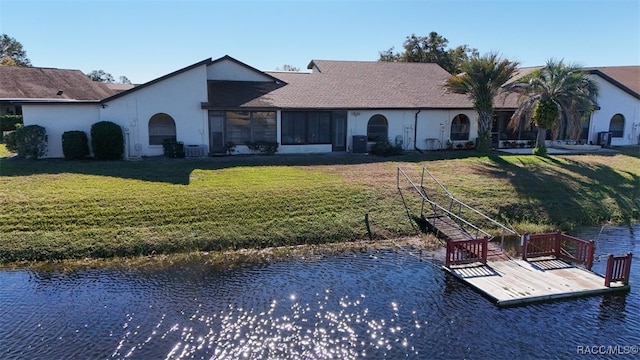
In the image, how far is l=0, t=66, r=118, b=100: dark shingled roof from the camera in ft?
117

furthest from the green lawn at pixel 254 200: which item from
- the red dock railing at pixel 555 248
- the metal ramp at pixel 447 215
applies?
the red dock railing at pixel 555 248

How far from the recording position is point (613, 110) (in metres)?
31.2

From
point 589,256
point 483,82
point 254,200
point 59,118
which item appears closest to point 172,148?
point 59,118

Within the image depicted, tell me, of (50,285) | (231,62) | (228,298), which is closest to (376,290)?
(228,298)

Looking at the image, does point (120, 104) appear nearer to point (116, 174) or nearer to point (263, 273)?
point (116, 174)

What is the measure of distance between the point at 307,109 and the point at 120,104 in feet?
31.1

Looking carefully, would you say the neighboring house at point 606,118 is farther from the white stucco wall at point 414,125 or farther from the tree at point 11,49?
the tree at point 11,49

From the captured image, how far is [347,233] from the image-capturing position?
15281 mm

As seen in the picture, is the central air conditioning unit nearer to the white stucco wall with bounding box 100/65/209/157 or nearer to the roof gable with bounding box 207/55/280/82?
the white stucco wall with bounding box 100/65/209/157

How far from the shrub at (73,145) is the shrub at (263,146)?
7955 mm

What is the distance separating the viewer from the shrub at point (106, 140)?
2114cm

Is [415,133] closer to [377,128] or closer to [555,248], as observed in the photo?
[377,128]

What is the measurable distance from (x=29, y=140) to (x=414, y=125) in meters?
20.0

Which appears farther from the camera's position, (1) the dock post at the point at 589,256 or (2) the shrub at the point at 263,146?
(2) the shrub at the point at 263,146
